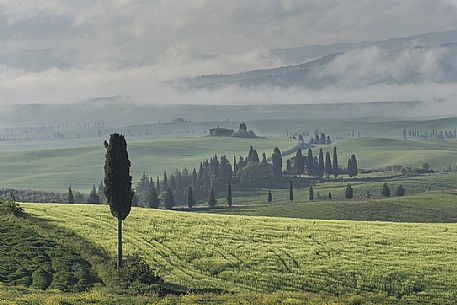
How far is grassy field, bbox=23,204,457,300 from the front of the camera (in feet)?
189

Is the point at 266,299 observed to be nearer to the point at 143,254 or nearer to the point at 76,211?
the point at 143,254

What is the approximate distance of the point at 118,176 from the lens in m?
61.8

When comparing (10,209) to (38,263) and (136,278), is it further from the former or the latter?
(136,278)

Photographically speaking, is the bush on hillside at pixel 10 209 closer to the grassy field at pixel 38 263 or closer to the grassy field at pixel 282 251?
the grassy field at pixel 282 251

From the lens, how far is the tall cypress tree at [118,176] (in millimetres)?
61500

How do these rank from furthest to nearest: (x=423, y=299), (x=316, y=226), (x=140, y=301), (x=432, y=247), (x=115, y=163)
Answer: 1. (x=316, y=226)
2. (x=432, y=247)
3. (x=115, y=163)
4. (x=423, y=299)
5. (x=140, y=301)

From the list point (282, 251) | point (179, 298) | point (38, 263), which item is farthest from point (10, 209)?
point (179, 298)

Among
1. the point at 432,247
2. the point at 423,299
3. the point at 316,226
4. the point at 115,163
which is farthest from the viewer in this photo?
the point at 316,226

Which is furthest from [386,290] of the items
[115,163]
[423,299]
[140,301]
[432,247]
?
[115,163]

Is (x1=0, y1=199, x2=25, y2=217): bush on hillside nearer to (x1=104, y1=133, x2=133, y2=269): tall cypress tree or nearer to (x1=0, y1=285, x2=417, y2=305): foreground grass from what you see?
(x1=104, y1=133, x2=133, y2=269): tall cypress tree

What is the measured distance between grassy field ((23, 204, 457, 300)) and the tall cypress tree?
480 cm

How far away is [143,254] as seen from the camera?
208 feet

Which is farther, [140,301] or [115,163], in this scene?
[115,163]

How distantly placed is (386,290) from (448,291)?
5.31m
